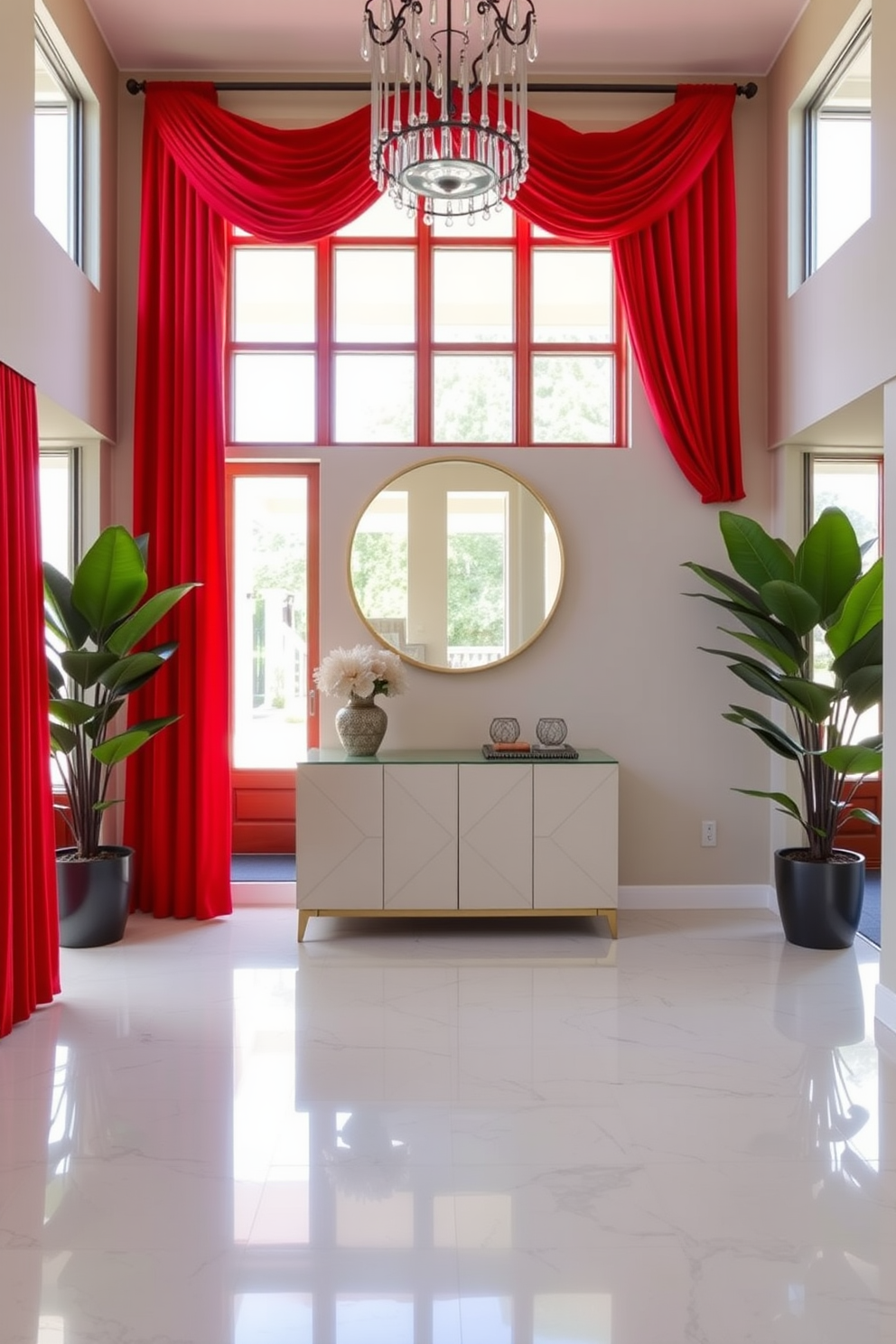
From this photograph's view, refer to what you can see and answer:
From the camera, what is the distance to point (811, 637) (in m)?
5.00

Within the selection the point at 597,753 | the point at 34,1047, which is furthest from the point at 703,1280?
the point at 597,753

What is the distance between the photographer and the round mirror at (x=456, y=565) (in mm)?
5031

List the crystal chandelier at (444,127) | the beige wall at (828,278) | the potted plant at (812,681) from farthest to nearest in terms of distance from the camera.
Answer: the potted plant at (812,681), the beige wall at (828,278), the crystal chandelier at (444,127)

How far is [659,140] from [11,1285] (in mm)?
4942

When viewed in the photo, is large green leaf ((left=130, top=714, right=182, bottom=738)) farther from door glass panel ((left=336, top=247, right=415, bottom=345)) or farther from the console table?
door glass panel ((left=336, top=247, right=415, bottom=345))

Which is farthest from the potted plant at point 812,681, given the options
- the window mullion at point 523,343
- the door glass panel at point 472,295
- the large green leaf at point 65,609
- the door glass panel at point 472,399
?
the large green leaf at point 65,609

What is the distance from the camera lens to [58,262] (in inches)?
165

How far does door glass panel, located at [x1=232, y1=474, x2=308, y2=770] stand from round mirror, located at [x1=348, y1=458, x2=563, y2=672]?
0.44m

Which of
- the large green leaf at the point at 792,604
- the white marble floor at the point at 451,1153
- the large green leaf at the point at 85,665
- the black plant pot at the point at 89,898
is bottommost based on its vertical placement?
the white marble floor at the point at 451,1153

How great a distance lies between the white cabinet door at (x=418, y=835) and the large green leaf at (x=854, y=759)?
1.51 m

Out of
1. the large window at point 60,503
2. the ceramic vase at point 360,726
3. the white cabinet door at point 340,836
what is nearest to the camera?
the white cabinet door at point 340,836

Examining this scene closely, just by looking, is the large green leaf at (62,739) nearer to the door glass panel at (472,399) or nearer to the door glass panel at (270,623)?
the door glass panel at (270,623)

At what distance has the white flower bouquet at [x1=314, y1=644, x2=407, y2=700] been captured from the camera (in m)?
4.64

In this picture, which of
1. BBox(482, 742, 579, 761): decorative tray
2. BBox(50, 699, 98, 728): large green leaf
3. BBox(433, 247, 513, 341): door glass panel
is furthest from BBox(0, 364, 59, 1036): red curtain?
BBox(433, 247, 513, 341): door glass panel
